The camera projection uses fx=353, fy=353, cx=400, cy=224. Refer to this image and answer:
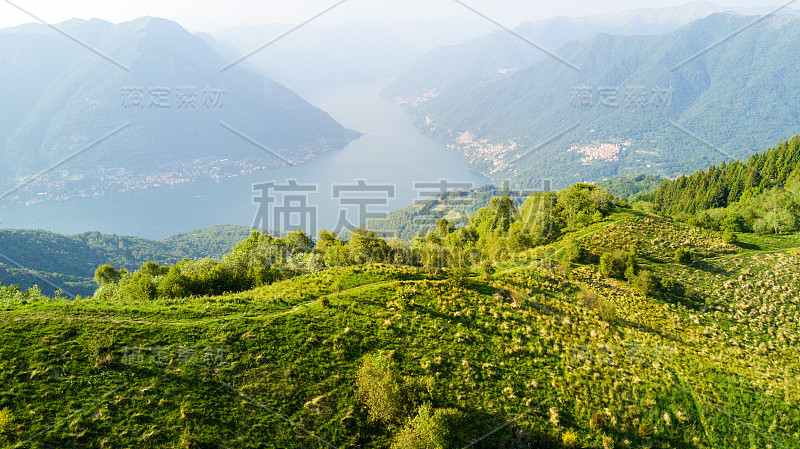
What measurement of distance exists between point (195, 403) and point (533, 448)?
15.4m

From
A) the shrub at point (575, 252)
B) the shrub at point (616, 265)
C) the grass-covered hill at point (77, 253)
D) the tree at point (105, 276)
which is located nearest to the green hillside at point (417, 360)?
the shrub at point (616, 265)

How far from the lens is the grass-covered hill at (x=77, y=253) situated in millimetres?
83375

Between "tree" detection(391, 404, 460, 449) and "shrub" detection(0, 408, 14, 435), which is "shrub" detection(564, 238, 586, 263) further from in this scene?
"shrub" detection(0, 408, 14, 435)

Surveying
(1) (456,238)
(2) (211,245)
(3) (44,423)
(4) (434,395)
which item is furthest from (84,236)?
(4) (434,395)

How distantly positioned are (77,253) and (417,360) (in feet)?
443


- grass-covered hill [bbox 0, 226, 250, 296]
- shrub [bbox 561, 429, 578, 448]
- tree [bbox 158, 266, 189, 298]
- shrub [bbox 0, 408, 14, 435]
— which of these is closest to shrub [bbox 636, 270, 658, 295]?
shrub [bbox 561, 429, 578, 448]

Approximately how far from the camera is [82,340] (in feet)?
57.6

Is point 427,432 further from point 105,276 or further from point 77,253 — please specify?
point 77,253

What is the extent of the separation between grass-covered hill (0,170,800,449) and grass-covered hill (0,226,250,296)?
265 feet

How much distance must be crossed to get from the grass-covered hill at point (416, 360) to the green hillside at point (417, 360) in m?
0.09

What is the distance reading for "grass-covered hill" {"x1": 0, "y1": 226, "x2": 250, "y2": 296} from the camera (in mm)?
83375

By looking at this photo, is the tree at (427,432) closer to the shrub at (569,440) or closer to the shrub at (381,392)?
the shrub at (381,392)

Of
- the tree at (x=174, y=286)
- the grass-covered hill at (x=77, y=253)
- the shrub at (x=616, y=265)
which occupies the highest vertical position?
the shrub at (x=616, y=265)

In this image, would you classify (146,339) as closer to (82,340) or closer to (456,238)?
(82,340)
